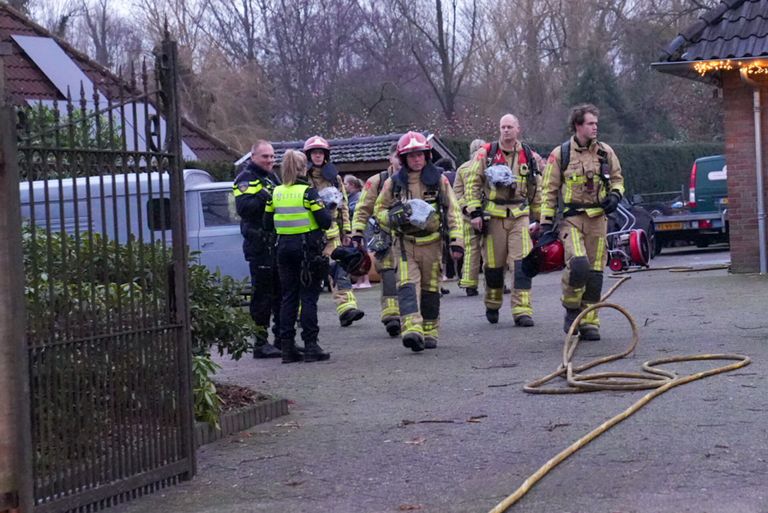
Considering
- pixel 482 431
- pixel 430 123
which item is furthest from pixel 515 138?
pixel 430 123

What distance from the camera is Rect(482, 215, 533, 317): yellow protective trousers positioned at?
13062 mm

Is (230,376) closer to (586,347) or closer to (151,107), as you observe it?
(586,347)

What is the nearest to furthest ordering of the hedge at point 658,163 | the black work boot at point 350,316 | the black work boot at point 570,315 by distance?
the black work boot at point 570,315
the black work boot at point 350,316
the hedge at point 658,163

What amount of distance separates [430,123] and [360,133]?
17.8ft

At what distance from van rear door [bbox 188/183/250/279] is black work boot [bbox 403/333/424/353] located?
793 centimetres

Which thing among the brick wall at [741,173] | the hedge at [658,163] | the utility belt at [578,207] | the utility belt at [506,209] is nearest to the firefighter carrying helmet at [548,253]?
the utility belt at [578,207]

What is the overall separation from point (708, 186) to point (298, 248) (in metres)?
16.5

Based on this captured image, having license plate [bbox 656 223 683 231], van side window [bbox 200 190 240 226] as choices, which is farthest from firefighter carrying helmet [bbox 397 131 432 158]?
license plate [bbox 656 223 683 231]

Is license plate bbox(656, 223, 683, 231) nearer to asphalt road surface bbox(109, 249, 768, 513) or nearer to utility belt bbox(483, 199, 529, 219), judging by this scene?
utility belt bbox(483, 199, 529, 219)

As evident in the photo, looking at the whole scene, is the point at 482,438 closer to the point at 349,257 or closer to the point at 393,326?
the point at 349,257

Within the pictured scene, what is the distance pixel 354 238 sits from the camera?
12.4 meters

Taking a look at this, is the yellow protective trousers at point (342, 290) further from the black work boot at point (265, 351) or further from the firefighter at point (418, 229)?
the firefighter at point (418, 229)

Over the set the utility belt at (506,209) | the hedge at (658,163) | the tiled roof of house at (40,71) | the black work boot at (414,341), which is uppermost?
the tiled roof of house at (40,71)

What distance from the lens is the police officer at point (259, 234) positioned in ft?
38.4
